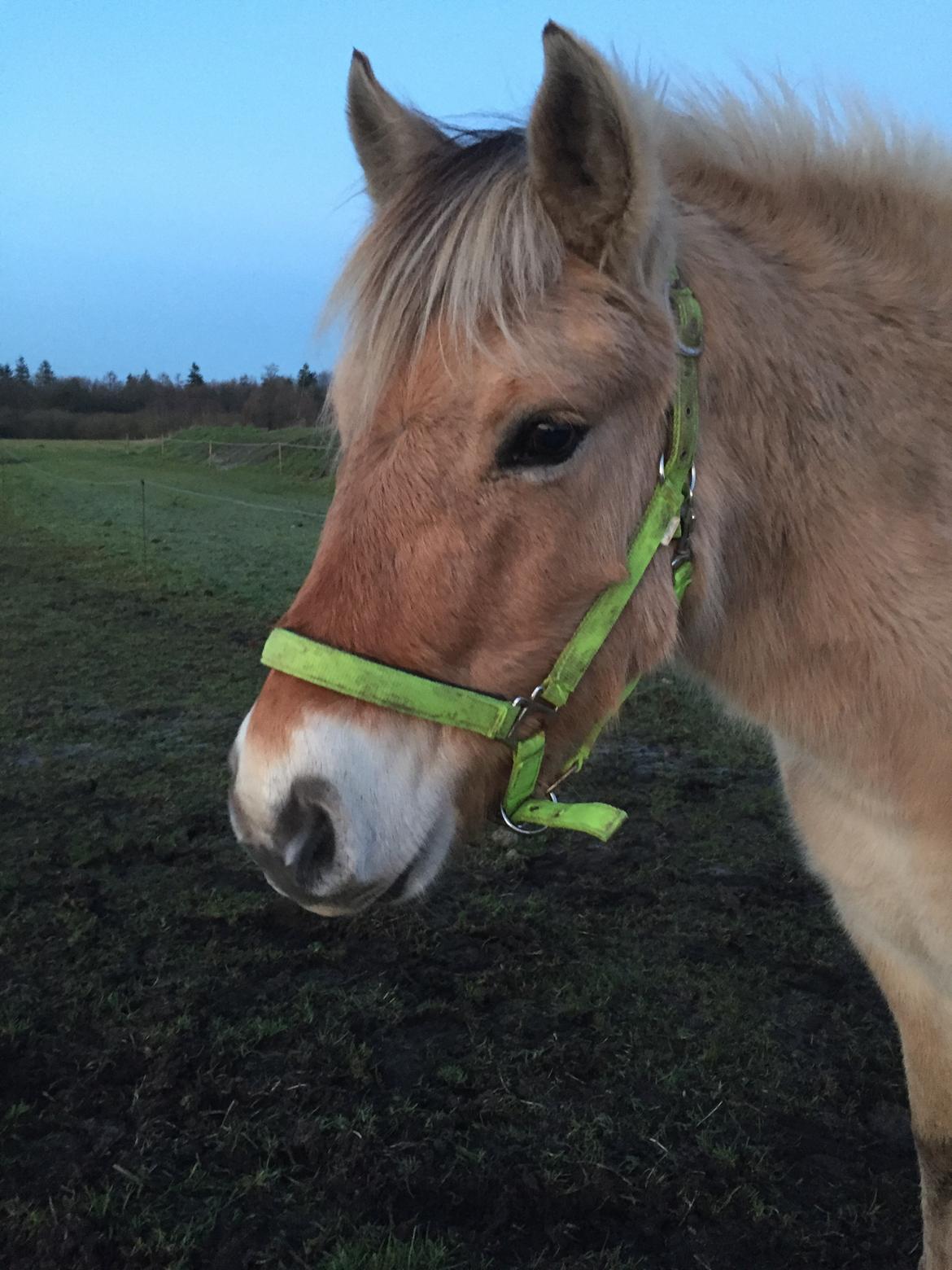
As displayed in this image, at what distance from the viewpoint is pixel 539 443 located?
154 cm

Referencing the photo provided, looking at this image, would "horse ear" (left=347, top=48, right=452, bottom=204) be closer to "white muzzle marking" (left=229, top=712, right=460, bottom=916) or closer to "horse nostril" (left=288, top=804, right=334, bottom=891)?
"white muzzle marking" (left=229, top=712, right=460, bottom=916)

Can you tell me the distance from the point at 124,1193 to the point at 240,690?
5120 mm

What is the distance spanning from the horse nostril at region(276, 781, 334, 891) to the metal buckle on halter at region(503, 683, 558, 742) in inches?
14.6

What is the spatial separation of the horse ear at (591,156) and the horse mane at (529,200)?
0.14ft

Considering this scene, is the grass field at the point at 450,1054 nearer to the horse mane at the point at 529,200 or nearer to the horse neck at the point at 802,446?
the horse neck at the point at 802,446

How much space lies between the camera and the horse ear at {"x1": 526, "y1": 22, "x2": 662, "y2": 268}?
142 centimetres

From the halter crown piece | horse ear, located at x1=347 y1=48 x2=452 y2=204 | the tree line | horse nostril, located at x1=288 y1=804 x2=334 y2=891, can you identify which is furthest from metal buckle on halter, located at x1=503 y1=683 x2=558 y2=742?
the tree line

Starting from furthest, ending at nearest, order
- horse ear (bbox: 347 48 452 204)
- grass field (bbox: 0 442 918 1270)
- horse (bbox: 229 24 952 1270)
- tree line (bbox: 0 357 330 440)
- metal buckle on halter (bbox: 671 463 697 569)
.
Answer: tree line (bbox: 0 357 330 440) → grass field (bbox: 0 442 918 1270) → horse ear (bbox: 347 48 452 204) → metal buckle on halter (bbox: 671 463 697 569) → horse (bbox: 229 24 952 1270)

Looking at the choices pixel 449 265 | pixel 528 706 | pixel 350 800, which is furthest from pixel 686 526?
pixel 350 800

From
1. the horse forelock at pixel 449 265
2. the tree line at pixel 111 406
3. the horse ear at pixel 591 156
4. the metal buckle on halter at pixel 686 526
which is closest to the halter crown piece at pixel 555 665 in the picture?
the metal buckle on halter at pixel 686 526

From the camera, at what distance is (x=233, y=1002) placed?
3.43m

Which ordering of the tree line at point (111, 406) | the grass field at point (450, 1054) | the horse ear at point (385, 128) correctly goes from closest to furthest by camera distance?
the horse ear at point (385, 128) → the grass field at point (450, 1054) → the tree line at point (111, 406)

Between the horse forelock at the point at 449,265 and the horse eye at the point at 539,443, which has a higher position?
the horse forelock at the point at 449,265

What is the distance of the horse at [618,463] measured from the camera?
4.99ft
